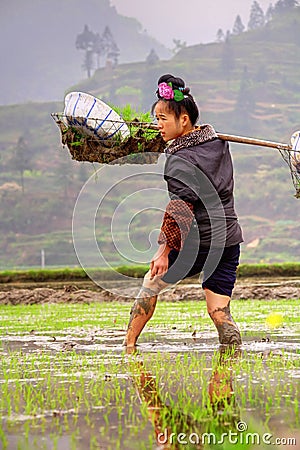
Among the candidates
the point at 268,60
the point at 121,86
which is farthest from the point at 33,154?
the point at 268,60

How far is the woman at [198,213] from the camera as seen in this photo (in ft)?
16.4

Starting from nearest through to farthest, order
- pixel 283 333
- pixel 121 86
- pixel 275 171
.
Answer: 1. pixel 283 333
2. pixel 275 171
3. pixel 121 86

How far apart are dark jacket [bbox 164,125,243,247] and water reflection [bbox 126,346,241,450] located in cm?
128

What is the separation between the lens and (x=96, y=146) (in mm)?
5770

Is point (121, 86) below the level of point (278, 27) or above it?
below

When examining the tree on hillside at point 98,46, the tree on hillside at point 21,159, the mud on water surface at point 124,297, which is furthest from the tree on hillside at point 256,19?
the mud on water surface at point 124,297

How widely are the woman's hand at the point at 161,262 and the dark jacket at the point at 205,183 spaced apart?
13.0 inches

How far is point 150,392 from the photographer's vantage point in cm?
342

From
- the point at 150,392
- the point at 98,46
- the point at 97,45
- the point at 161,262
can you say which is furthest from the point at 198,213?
the point at 97,45

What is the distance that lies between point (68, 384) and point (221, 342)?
1.82 m

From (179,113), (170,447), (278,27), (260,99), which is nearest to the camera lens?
(170,447)

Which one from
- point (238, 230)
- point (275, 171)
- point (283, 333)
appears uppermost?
point (238, 230)

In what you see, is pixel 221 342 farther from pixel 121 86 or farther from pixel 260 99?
pixel 121 86

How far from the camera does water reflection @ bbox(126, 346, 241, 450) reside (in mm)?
2475
